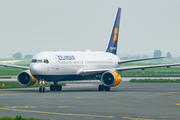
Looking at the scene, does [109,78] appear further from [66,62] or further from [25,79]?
[25,79]

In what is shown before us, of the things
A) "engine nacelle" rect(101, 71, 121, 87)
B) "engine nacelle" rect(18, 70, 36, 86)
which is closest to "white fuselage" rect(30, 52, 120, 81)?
"engine nacelle" rect(101, 71, 121, 87)

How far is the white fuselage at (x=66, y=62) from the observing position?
41.7 meters

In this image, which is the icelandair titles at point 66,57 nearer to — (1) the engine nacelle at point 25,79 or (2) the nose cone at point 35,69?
(2) the nose cone at point 35,69

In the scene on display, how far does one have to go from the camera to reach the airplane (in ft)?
138

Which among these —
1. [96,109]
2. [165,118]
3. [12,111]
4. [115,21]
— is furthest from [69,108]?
[115,21]

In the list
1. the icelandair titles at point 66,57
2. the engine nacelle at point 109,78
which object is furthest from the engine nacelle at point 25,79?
the engine nacelle at point 109,78

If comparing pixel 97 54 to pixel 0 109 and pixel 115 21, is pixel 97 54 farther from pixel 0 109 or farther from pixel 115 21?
pixel 0 109

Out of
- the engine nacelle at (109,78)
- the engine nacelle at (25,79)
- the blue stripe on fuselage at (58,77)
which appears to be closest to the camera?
the blue stripe on fuselage at (58,77)

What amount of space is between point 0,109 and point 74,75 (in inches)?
867

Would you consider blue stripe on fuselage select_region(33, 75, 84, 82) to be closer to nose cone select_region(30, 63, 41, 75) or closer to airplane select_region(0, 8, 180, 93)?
airplane select_region(0, 8, 180, 93)

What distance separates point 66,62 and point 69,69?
2.86ft

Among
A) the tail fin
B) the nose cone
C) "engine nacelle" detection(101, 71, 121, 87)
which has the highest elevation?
the tail fin

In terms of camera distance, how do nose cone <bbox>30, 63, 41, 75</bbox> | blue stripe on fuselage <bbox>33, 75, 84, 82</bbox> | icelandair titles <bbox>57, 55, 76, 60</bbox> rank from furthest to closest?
icelandair titles <bbox>57, 55, 76, 60</bbox>, blue stripe on fuselage <bbox>33, 75, 84, 82</bbox>, nose cone <bbox>30, 63, 41, 75</bbox>

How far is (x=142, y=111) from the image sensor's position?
23.4 meters
